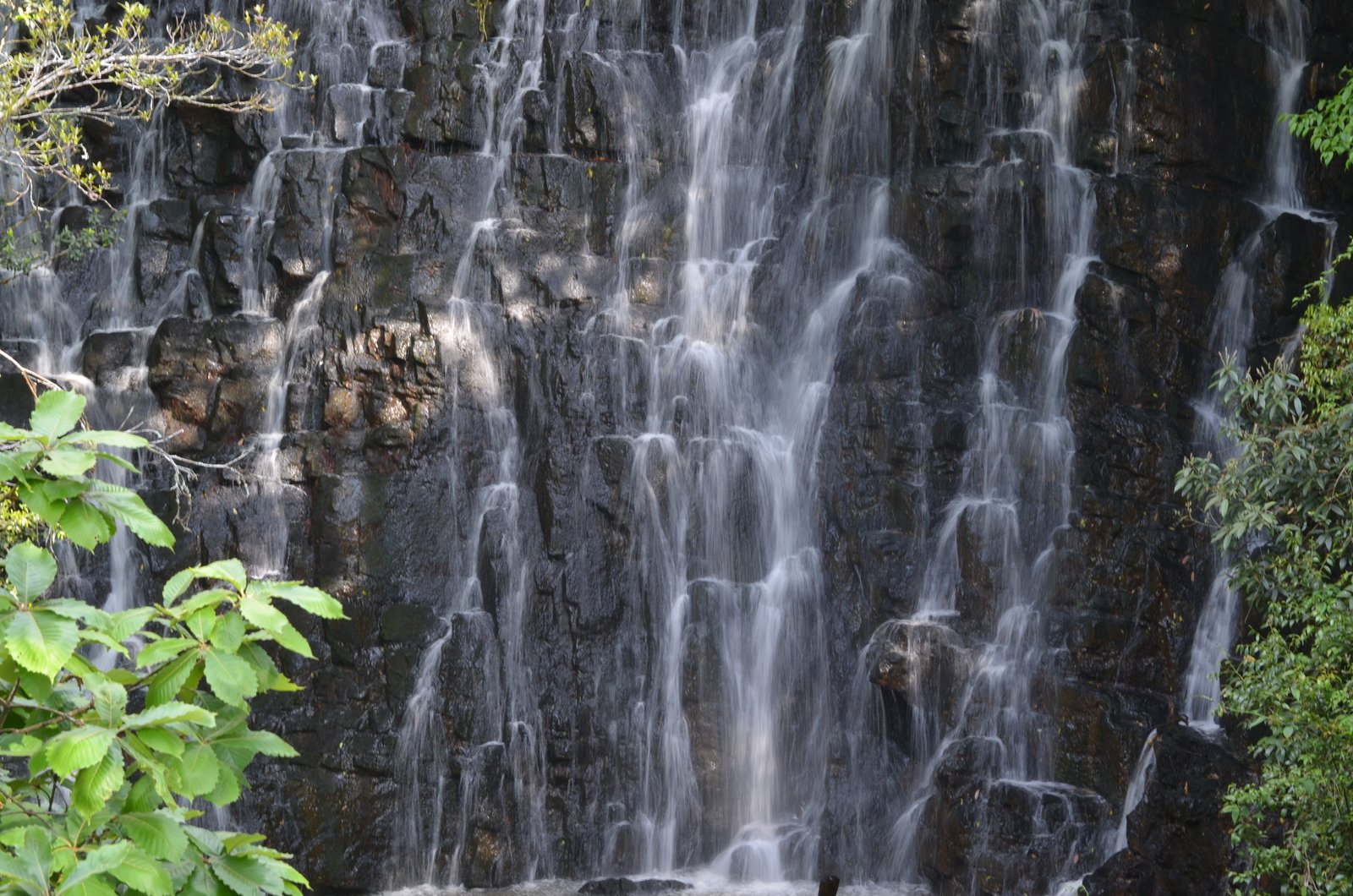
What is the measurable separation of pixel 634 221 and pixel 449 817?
7598mm

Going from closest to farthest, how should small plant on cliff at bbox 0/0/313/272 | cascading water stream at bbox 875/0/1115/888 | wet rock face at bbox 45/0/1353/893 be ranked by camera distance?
small plant on cliff at bbox 0/0/313/272, cascading water stream at bbox 875/0/1115/888, wet rock face at bbox 45/0/1353/893

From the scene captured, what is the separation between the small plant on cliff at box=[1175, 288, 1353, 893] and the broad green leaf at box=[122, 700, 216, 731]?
6.49 meters

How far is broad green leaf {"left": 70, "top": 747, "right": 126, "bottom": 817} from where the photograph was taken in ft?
9.48

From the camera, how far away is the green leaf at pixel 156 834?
292 cm

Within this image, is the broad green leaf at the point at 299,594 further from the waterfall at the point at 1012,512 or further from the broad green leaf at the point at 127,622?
the waterfall at the point at 1012,512

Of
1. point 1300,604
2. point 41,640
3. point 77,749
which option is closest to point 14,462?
point 41,640

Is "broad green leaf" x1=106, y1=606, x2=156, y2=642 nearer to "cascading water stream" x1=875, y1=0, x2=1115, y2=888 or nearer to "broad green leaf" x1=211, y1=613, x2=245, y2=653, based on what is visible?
"broad green leaf" x1=211, y1=613, x2=245, y2=653

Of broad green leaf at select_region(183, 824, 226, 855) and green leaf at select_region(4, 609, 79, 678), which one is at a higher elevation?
green leaf at select_region(4, 609, 79, 678)

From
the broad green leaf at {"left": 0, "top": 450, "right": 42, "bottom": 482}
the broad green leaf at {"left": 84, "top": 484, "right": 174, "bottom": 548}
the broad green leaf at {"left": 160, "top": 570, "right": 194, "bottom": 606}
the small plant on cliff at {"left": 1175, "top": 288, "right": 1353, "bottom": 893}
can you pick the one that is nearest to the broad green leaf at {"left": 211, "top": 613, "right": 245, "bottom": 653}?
the broad green leaf at {"left": 160, "top": 570, "right": 194, "bottom": 606}

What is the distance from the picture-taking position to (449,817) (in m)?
13.4

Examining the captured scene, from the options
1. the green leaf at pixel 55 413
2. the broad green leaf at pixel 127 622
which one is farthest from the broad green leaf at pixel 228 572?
the green leaf at pixel 55 413

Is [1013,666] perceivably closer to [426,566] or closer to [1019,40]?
[426,566]

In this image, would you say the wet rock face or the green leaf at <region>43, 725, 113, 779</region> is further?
the wet rock face

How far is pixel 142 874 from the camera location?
2.76m
